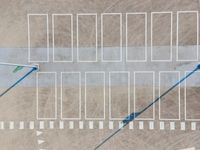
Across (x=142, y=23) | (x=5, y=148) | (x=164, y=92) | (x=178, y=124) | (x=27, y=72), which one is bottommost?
(x=5, y=148)

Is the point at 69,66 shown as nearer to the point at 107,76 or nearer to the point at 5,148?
the point at 107,76

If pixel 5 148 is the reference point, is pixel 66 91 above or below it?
above

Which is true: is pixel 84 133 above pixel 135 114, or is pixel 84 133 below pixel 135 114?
below

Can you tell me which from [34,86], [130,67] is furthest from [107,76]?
[34,86]

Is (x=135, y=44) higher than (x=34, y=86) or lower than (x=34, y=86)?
higher

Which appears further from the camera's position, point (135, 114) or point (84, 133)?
point (84, 133)

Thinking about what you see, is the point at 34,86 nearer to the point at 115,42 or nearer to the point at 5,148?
the point at 5,148

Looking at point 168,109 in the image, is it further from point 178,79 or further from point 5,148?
point 5,148

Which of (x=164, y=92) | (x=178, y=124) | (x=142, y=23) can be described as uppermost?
(x=142, y=23)

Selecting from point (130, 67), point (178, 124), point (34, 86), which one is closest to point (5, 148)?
point (34, 86)
